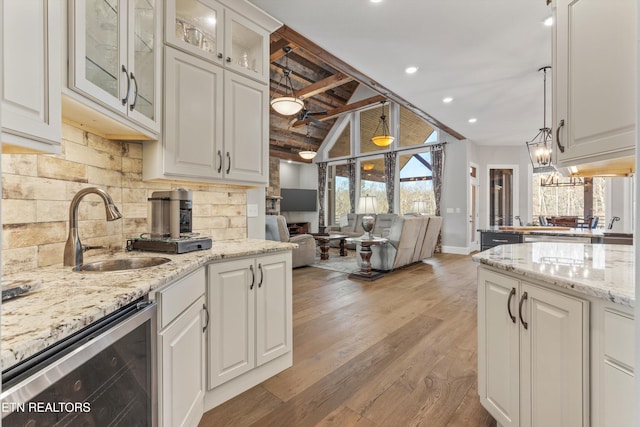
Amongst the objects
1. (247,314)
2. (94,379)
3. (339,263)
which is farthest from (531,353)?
(339,263)

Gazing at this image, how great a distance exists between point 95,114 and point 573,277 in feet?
6.95

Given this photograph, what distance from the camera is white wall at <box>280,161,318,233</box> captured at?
34.0 ft

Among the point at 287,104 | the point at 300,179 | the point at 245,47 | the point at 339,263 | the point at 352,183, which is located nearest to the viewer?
the point at 245,47

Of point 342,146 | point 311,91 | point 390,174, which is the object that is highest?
point 311,91

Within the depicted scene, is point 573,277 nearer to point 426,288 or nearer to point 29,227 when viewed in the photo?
point 29,227

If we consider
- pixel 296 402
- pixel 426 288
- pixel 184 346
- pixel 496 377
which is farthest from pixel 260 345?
pixel 426 288

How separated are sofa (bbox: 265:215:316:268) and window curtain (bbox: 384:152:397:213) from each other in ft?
11.7

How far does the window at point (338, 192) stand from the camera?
9.80 meters

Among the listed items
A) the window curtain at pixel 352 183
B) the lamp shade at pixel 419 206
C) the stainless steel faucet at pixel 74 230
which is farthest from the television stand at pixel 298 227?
the stainless steel faucet at pixel 74 230

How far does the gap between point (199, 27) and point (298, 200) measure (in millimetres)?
8140

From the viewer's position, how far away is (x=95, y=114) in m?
1.35

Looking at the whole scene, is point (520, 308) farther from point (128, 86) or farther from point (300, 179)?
point (300, 179)

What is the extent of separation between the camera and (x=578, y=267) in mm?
1320

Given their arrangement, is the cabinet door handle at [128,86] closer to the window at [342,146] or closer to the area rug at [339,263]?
the area rug at [339,263]
